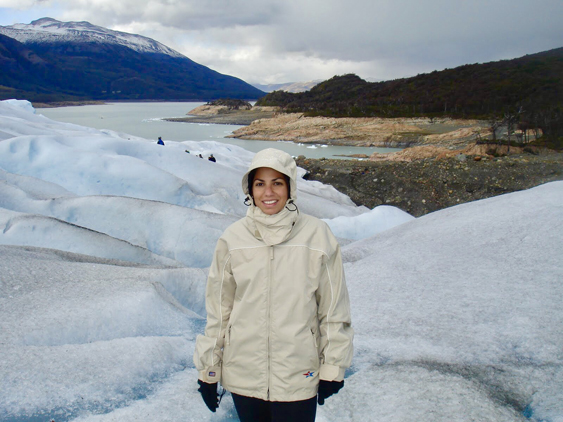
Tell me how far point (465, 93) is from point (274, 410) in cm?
5231

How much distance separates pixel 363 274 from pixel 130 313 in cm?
187

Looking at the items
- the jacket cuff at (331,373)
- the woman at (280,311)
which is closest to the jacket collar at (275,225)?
the woman at (280,311)

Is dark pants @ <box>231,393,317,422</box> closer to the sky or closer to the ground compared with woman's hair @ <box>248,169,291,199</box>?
closer to the ground

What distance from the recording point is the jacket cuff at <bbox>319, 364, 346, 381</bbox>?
4.20ft

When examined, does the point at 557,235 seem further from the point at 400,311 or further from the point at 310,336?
the point at 310,336

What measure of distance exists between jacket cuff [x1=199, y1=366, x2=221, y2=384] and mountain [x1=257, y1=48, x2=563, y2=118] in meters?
33.4

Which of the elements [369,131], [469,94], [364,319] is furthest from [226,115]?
[364,319]

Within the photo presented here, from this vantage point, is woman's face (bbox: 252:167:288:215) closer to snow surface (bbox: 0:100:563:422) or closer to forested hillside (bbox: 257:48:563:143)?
snow surface (bbox: 0:100:563:422)

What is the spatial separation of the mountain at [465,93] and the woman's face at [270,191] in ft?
109

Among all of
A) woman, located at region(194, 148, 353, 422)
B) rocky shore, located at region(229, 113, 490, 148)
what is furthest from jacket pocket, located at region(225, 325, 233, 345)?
rocky shore, located at region(229, 113, 490, 148)

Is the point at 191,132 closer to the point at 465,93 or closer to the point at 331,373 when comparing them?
the point at 465,93

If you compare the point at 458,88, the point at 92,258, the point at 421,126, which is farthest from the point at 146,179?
the point at 458,88

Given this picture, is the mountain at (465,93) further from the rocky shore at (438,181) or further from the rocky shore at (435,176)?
the rocky shore at (438,181)

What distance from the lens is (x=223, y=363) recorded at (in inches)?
54.7
